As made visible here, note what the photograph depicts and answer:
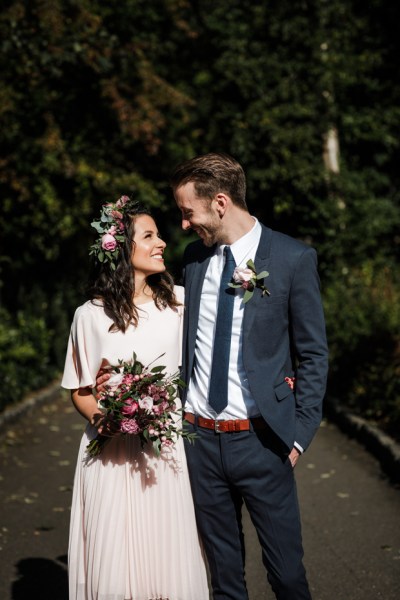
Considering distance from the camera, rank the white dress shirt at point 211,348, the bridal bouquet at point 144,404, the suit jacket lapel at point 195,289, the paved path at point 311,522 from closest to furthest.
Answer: the bridal bouquet at point 144,404, the white dress shirt at point 211,348, the suit jacket lapel at point 195,289, the paved path at point 311,522

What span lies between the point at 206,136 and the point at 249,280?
15194 millimetres

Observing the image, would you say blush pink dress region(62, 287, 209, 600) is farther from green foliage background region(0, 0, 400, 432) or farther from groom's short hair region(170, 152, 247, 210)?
green foliage background region(0, 0, 400, 432)

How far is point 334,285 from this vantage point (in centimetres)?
1370

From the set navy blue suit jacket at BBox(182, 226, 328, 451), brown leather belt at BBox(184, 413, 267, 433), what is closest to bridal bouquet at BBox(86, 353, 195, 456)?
brown leather belt at BBox(184, 413, 267, 433)

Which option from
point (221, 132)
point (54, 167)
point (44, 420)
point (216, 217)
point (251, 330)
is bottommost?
point (44, 420)

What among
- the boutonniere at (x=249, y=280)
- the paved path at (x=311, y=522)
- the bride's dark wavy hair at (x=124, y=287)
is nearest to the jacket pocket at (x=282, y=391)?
the boutonniere at (x=249, y=280)

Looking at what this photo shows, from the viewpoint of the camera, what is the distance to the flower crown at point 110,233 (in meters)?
3.34

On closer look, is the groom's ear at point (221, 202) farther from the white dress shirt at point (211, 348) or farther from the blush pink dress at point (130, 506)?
the blush pink dress at point (130, 506)

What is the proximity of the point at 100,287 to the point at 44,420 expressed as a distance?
6867mm

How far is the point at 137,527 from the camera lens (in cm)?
332

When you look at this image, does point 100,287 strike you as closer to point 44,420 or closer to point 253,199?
point 44,420

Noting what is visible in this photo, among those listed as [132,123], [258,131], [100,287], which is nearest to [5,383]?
[132,123]

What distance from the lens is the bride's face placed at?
341 centimetres

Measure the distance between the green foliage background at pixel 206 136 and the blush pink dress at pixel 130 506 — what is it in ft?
15.5
